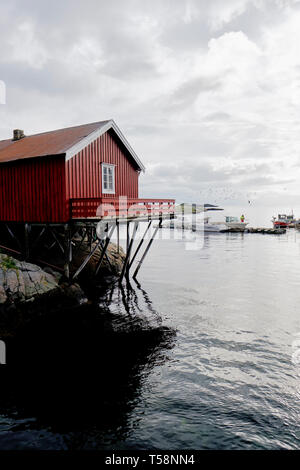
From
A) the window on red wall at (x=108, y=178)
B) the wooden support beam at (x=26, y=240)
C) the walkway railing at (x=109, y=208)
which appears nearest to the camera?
the walkway railing at (x=109, y=208)

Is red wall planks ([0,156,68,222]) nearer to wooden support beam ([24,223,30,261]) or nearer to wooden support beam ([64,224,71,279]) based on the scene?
wooden support beam ([24,223,30,261])

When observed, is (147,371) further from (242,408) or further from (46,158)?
(46,158)

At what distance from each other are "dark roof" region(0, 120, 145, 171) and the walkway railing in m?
2.40

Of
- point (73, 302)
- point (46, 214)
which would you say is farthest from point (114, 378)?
point (46, 214)

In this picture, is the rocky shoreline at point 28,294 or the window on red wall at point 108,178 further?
the window on red wall at point 108,178

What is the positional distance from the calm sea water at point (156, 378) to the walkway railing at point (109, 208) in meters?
4.43

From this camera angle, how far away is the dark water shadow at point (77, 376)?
6.44 m

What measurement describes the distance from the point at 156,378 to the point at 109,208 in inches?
341

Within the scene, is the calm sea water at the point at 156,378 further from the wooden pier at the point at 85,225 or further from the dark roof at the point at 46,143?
the dark roof at the point at 46,143

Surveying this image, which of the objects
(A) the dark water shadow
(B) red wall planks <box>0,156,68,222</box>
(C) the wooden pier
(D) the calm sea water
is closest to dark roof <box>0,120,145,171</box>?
(B) red wall planks <box>0,156,68,222</box>

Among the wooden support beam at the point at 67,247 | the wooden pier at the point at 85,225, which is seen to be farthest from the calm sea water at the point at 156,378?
the wooden pier at the point at 85,225

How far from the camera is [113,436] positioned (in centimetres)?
634

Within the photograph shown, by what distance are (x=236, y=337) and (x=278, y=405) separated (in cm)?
411

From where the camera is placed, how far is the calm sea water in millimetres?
6457
